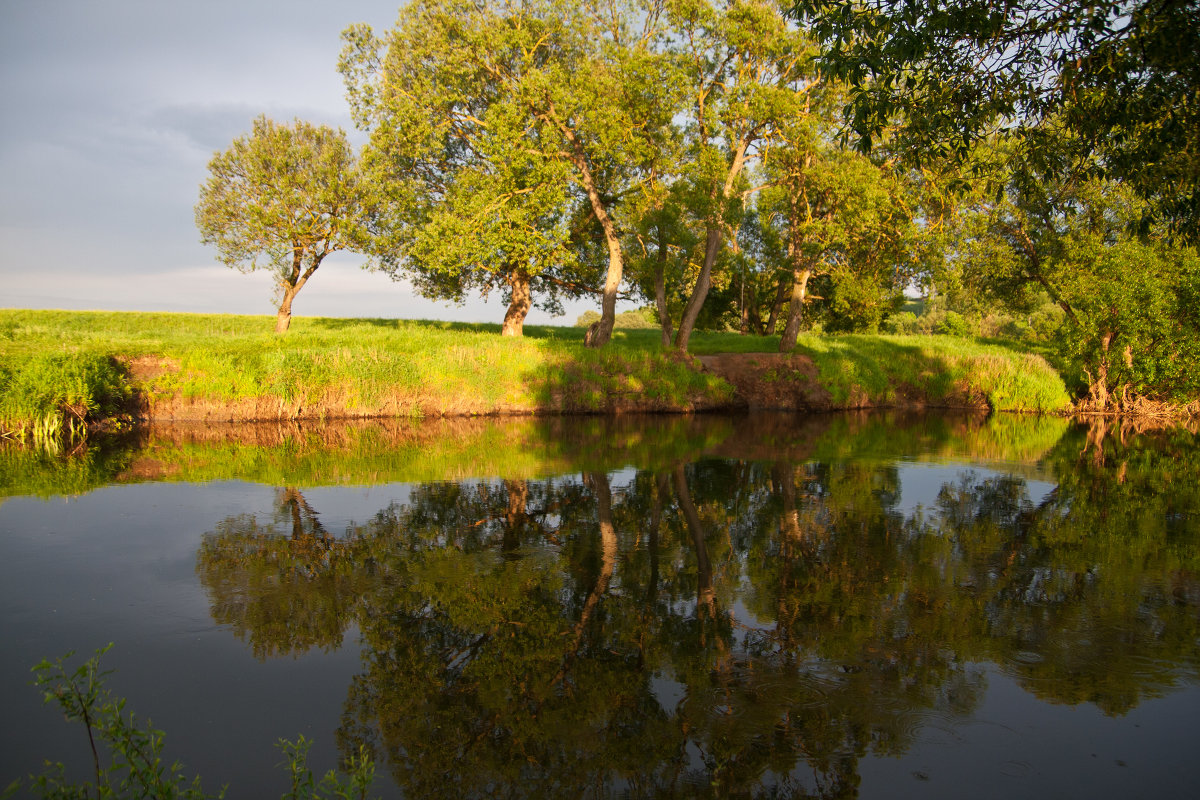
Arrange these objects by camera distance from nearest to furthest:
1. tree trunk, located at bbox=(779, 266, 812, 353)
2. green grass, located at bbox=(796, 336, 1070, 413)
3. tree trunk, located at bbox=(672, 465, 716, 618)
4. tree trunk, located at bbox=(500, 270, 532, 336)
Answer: tree trunk, located at bbox=(672, 465, 716, 618)
tree trunk, located at bbox=(779, 266, 812, 353)
green grass, located at bbox=(796, 336, 1070, 413)
tree trunk, located at bbox=(500, 270, 532, 336)

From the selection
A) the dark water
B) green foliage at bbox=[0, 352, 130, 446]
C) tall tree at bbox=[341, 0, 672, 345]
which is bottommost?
the dark water

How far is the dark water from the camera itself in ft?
14.8

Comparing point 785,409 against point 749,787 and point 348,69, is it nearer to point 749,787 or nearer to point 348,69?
point 348,69

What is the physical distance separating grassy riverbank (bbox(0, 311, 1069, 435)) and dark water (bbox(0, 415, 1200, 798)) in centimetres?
624

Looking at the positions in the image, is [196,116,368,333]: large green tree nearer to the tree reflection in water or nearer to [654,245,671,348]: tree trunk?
[654,245,671,348]: tree trunk

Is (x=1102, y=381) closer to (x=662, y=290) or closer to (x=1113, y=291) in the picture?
(x=1113, y=291)

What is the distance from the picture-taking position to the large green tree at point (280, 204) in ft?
112

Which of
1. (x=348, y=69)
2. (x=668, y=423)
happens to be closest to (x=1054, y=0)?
(x=668, y=423)

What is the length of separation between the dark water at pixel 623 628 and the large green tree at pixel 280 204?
76.7 feet

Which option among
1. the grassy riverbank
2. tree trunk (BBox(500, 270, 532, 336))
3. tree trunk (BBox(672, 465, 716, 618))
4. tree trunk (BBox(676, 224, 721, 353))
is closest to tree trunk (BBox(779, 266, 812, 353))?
the grassy riverbank

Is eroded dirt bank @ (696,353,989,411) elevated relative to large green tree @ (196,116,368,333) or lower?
lower

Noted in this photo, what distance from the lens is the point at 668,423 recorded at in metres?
22.5

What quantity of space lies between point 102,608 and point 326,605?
86.3 inches

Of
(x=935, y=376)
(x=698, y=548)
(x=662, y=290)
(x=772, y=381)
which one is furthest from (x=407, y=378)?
(x=935, y=376)
